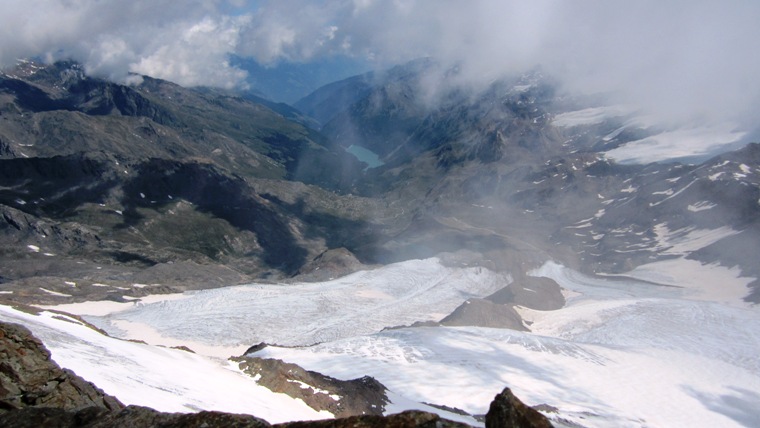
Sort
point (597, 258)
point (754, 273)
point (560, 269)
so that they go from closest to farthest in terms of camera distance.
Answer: point (754, 273) → point (560, 269) → point (597, 258)

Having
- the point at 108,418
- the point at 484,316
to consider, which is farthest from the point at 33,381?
the point at 484,316

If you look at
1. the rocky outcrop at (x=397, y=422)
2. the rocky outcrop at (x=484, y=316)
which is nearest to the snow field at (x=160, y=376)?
the rocky outcrop at (x=397, y=422)

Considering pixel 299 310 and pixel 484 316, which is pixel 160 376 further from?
pixel 484 316

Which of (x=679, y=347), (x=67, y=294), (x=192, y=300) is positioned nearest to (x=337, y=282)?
(x=192, y=300)

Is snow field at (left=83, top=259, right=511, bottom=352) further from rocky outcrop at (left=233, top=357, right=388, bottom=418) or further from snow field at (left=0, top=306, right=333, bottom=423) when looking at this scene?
rocky outcrop at (left=233, top=357, right=388, bottom=418)

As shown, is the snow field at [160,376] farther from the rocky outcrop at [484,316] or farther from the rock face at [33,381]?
the rocky outcrop at [484,316]

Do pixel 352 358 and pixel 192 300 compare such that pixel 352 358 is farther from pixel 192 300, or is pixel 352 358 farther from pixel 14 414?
pixel 14 414

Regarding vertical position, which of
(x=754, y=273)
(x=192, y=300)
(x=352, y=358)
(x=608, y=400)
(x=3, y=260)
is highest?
(x=3, y=260)
